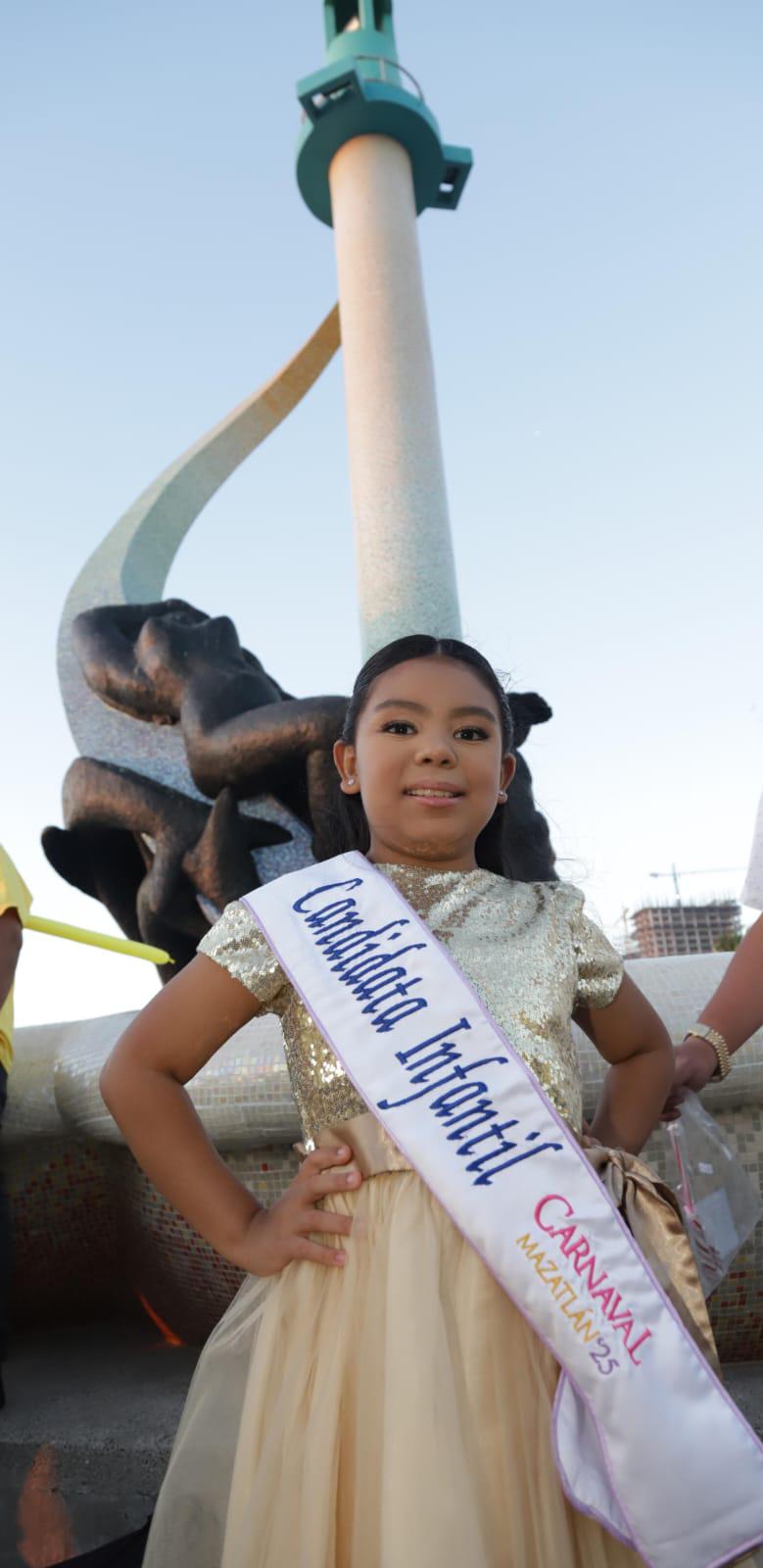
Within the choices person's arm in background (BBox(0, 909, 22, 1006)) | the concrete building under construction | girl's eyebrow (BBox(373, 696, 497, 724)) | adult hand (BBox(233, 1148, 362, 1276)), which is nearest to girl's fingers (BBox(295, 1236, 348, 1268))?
adult hand (BBox(233, 1148, 362, 1276))

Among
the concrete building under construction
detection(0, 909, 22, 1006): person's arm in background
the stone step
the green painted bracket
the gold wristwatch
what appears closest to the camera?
the gold wristwatch

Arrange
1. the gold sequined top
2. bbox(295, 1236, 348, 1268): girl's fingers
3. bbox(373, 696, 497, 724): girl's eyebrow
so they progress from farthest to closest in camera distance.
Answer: bbox(373, 696, 497, 724): girl's eyebrow
the gold sequined top
bbox(295, 1236, 348, 1268): girl's fingers

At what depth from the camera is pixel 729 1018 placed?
1555mm

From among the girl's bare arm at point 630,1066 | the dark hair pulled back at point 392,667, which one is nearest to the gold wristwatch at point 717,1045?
the girl's bare arm at point 630,1066

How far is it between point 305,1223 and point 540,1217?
246 millimetres

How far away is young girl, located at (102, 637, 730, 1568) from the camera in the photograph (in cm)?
104

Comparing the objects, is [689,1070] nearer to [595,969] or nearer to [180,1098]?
[595,969]

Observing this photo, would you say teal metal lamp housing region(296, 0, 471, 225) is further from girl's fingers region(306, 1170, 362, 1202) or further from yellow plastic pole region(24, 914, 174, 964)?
girl's fingers region(306, 1170, 362, 1202)

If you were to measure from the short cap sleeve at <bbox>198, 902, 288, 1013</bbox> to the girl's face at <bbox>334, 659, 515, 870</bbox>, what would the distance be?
8.7 inches

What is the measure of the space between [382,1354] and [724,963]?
132cm

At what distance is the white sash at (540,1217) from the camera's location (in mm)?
1039

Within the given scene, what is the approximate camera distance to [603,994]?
1.36m

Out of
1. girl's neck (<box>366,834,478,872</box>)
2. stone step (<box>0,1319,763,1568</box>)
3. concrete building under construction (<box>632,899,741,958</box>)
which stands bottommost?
concrete building under construction (<box>632,899,741,958</box>)

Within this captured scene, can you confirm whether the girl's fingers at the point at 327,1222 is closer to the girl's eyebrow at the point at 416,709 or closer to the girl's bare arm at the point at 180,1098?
the girl's bare arm at the point at 180,1098
